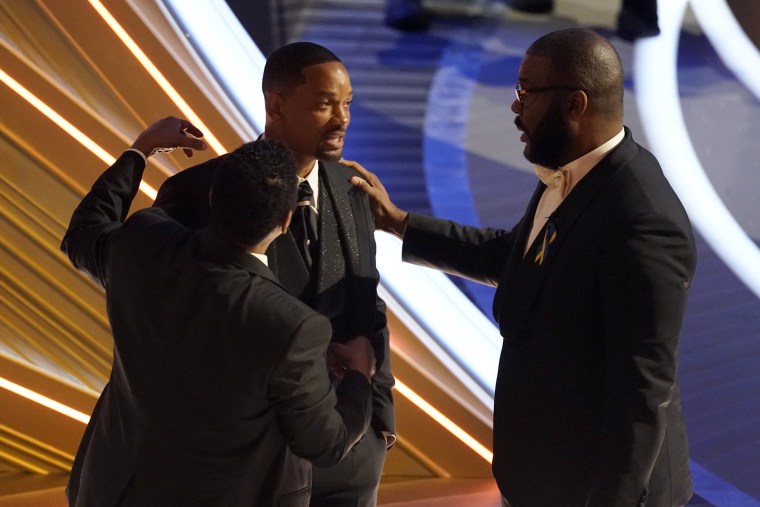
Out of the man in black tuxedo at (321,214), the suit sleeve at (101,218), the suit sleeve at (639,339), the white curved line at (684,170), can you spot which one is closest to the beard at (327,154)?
the man in black tuxedo at (321,214)

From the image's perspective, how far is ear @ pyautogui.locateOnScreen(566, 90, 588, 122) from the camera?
5.42ft

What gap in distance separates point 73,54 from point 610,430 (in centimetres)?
179

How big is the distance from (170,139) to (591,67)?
2.71 ft

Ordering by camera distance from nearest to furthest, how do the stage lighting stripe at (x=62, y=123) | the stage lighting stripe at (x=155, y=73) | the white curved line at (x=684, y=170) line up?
the stage lighting stripe at (x=62, y=123)
the stage lighting stripe at (x=155, y=73)
the white curved line at (x=684, y=170)

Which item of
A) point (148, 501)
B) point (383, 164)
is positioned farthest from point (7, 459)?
point (383, 164)

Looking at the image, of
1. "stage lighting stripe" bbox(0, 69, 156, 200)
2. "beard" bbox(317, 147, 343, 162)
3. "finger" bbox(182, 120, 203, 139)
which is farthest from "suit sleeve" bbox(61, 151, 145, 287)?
"stage lighting stripe" bbox(0, 69, 156, 200)

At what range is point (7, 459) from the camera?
2771 mm

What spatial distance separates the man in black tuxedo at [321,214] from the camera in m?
1.80

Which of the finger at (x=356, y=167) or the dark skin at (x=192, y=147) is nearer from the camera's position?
the dark skin at (x=192, y=147)

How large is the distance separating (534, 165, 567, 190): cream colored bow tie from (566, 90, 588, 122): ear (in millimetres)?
114

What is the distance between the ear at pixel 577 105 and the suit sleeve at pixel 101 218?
83cm

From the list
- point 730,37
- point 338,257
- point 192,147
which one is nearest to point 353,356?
point 338,257

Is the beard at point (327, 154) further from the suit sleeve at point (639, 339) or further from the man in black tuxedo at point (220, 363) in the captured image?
the suit sleeve at point (639, 339)

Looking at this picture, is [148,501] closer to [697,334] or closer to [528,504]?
[528,504]
